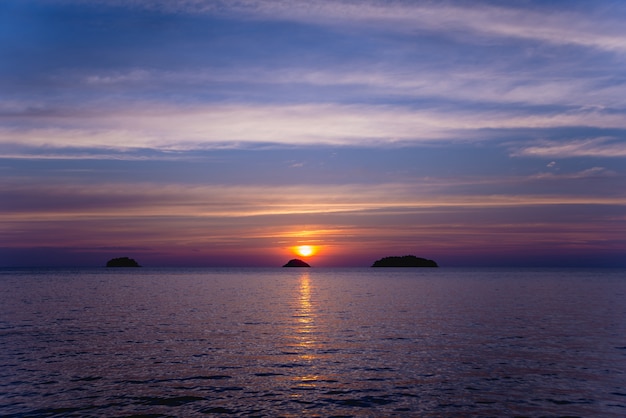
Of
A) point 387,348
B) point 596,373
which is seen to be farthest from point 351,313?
point 596,373

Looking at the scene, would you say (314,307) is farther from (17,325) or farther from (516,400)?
(516,400)

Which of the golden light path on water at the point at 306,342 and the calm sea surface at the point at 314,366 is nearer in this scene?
the calm sea surface at the point at 314,366

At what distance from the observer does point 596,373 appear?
33156mm

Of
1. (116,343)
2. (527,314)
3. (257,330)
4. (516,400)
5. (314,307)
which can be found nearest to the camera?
(516,400)

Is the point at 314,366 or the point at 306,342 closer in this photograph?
the point at 314,366

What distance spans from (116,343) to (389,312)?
3821cm

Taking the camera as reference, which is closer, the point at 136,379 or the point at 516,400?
the point at 516,400

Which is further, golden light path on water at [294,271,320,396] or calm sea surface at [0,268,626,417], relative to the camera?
golden light path on water at [294,271,320,396]

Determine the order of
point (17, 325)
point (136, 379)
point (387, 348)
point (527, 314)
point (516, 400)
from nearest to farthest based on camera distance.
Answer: point (516, 400) → point (136, 379) → point (387, 348) → point (17, 325) → point (527, 314)

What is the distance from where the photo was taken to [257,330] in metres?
52.9

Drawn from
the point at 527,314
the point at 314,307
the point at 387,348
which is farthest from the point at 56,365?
the point at 527,314

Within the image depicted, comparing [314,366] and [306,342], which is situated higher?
[306,342]

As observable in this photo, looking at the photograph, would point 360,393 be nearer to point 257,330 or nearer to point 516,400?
point 516,400

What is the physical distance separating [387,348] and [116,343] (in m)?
23.2
